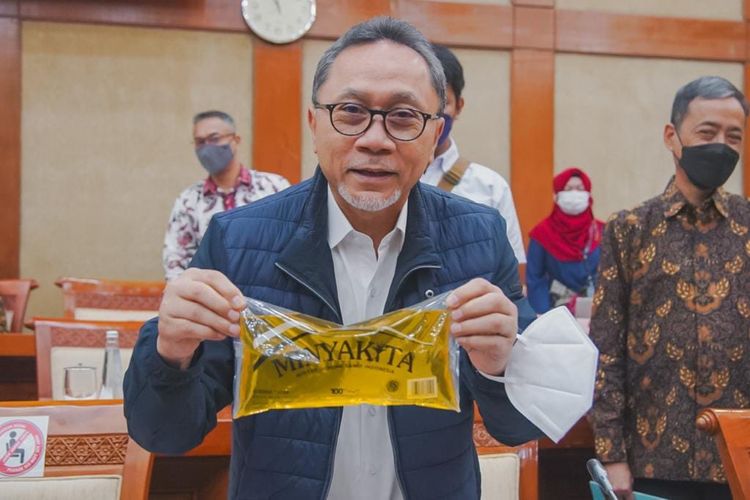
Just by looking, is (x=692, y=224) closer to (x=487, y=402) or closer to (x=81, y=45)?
(x=487, y=402)

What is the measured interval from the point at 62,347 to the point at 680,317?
66.8 inches

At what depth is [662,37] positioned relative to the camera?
6969 mm

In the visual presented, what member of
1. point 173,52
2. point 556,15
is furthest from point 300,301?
point 556,15

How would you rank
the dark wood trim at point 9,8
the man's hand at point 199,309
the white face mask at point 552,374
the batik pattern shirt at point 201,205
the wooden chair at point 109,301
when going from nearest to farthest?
the man's hand at point 199,309 → the white face mask at point 552,374 → the wooden chair at point 109,301 → the batik pattern shirt at point 201,205 → the dark wood trim at point 9,8

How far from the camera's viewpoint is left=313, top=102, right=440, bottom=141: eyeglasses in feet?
4.59

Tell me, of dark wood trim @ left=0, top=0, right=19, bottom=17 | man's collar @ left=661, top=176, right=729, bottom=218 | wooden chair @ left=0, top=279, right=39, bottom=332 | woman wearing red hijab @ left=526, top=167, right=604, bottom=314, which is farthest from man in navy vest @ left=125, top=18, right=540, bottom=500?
dark wood trim @ left=0, top=0, right=19, bottom=17

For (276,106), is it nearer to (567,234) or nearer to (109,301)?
(567,234)

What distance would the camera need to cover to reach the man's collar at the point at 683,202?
2236 mm

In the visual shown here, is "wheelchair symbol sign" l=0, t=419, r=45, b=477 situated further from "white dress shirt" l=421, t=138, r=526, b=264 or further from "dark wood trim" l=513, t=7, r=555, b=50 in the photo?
"dark wood trim" l=513, t=7, r=555, b=50

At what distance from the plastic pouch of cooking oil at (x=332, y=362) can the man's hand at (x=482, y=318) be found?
36 millimetres

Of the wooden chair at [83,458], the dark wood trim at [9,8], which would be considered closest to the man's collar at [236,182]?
the dark wood trim at [9,8]

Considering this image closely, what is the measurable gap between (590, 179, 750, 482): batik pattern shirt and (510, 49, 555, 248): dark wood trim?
431 cm

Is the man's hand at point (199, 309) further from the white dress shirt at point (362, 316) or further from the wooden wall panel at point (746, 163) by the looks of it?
the wooden wall panel at point (746, 163)

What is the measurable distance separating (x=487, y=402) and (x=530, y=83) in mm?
5494
